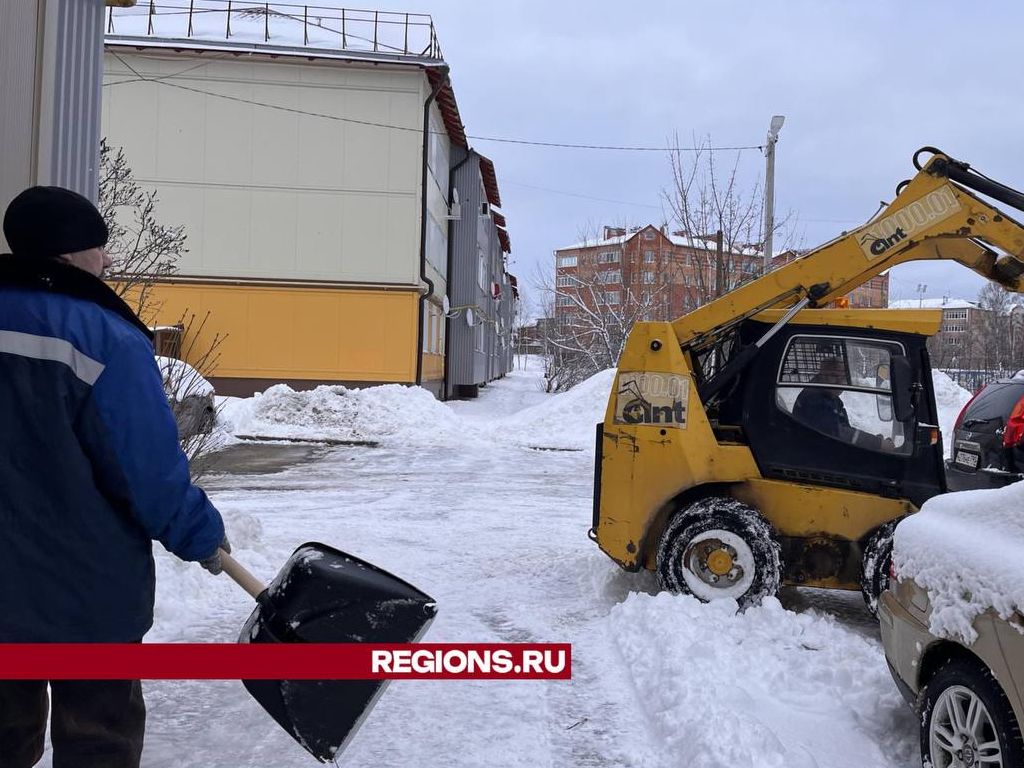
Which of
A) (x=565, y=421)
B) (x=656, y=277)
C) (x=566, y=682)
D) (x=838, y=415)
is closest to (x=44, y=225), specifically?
(x=566, y=682)

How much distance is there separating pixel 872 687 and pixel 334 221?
21.3m

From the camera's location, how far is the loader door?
625 cm

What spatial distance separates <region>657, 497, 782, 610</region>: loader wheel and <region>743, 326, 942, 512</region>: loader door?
501mm

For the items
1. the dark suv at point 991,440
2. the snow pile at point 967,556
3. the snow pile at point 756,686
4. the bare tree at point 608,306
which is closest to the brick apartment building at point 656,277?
the bare tree at point 608,306

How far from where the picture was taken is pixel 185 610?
5723 millimetres

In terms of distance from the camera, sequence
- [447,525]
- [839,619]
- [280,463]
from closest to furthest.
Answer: [839,619] → [447,525] → [280,463]

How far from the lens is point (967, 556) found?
3221 millimetres

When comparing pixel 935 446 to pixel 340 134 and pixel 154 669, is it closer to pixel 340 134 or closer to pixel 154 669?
pixel 154 669

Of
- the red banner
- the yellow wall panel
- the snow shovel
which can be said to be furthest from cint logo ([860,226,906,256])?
the yellow wall panel

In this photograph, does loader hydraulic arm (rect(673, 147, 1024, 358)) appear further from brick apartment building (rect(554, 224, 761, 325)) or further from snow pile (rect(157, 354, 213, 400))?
brick apartment building (rect(554, 224, 761, 325))

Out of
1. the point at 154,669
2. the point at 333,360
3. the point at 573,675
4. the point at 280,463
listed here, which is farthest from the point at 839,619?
the point at 333,360

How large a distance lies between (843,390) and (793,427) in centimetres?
45

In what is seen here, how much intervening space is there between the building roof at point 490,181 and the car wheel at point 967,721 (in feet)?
102

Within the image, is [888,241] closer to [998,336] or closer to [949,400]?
[949,400]
